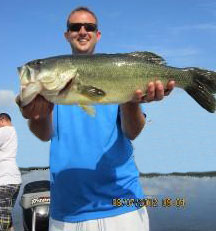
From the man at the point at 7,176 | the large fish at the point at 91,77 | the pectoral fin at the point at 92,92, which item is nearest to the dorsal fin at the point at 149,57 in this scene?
the large fish at the point at 91,77

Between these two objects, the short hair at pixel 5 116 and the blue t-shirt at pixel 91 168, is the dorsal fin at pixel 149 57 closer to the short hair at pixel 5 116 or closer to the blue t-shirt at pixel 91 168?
the blue t-shirt at pixel 91 168

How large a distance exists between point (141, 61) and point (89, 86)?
2.49 ft

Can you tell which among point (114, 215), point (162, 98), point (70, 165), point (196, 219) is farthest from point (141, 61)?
point (196, 219)

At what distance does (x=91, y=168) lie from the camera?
5.64 meters

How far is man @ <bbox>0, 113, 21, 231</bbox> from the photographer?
12695 mm

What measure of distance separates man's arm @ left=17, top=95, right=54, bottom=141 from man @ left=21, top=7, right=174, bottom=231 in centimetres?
1

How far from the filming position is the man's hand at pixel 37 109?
522 centimetres

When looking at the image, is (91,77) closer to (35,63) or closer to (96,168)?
(35,63)

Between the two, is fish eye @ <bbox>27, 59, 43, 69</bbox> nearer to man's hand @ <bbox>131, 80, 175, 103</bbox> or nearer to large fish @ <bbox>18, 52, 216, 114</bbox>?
large fish @ <bbox>18, 52, 216, 114</bbox>

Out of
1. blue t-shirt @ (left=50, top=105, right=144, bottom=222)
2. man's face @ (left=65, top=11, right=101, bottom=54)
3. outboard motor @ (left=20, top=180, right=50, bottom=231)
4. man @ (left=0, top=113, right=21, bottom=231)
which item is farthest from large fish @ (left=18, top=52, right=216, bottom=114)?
man @ (left=0, top=113, right=21, bottom=231)

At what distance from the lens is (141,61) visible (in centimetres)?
563

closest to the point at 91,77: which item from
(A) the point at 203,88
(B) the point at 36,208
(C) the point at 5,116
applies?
(A) the point at 203,88

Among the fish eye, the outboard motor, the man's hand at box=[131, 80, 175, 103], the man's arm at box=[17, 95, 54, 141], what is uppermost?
the fish eye

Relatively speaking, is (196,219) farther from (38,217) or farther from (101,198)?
(101,198)
